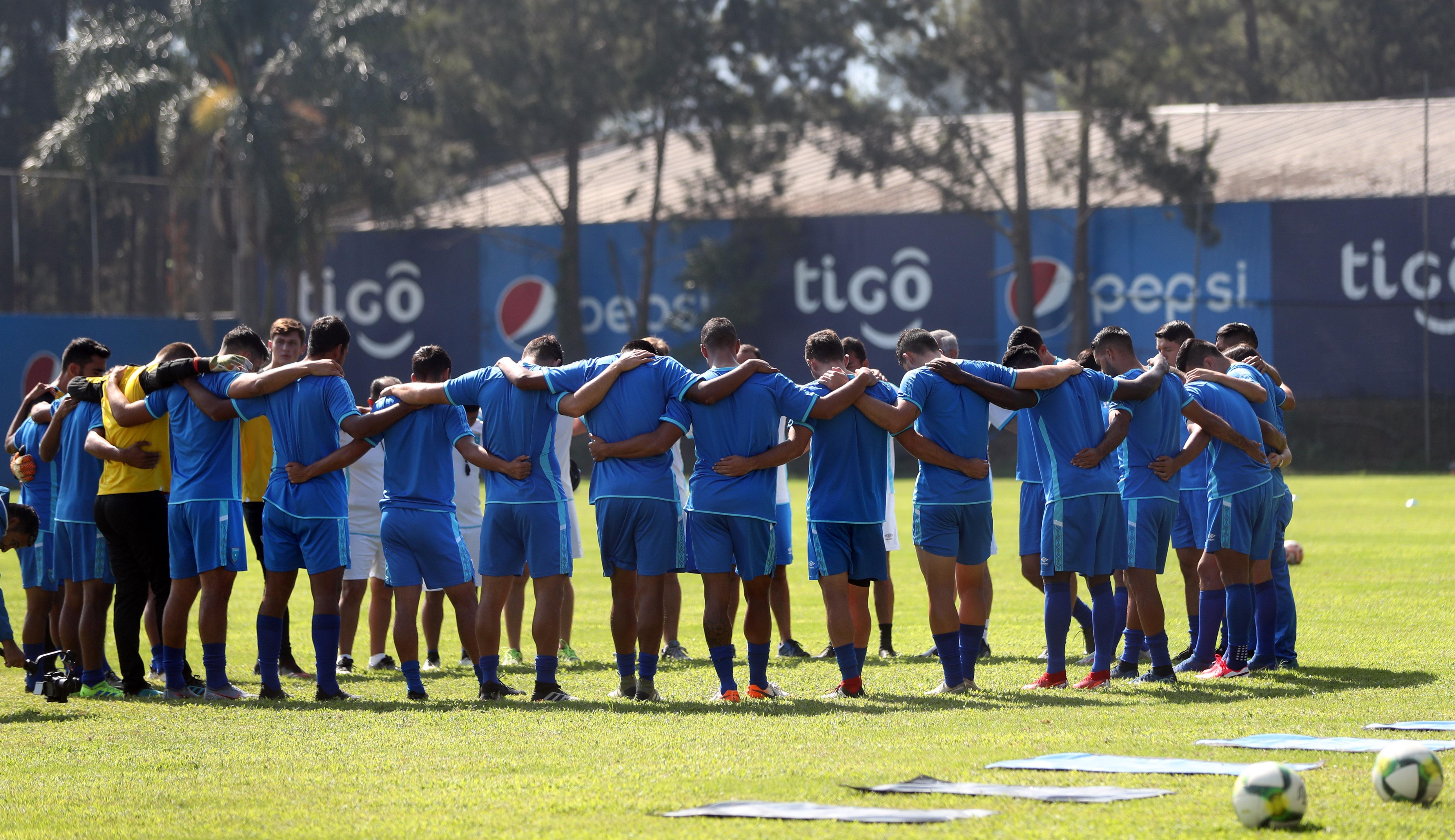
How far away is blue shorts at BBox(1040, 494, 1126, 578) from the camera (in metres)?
9.09

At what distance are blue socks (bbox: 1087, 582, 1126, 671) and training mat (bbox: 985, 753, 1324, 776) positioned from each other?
2410 millimetres

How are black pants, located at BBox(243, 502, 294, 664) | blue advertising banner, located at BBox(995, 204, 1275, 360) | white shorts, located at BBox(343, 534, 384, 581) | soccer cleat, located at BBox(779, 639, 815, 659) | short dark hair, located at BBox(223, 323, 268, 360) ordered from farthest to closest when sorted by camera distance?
1. blue advertising banner, located at BBox(995, 204, 1275, 360)
2. soccer cleat, located at BBox(779, 639, 815, 659)
3. white shorts, located at BBox(343, 534, 384, 581)
4. black pants, located at BBox(243, 502, 294, 664)
5. short dark hair, located at BBox(223, 323, 268, 360)

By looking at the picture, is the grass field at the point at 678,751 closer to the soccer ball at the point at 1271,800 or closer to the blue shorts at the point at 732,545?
the soccer ball at the point at 1271,800

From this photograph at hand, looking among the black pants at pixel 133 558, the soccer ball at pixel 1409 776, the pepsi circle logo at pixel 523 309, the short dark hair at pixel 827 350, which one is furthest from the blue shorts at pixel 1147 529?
the pepsi circle logo at pixel 523 309

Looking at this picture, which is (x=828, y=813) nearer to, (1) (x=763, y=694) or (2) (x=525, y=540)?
(1) (x=763, y=694)

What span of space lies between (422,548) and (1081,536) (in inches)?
144

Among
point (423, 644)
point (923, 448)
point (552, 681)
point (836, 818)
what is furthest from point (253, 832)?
point (423, 644)

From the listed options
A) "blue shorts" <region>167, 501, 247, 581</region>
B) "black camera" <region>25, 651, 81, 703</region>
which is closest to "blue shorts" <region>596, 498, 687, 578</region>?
"blue shorts" <region>167, 501, 247, 581</region>

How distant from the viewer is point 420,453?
9039mm

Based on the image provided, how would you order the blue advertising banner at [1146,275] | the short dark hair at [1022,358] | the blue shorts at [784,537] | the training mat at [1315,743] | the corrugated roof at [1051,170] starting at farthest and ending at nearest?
1. the corrugated roof at [1051,170]
2. the blue advertising banner at [1146,275]
3. the blue shorts at [784,537]
4. the short dark hair at [1022,358]
5. the training mat at [1315,743]

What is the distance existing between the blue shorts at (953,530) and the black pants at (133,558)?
4.37 meters

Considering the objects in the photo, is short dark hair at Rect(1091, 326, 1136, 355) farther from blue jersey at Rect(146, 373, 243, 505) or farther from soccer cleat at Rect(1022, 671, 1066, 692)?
blue jersey at Rect(146, 373, 243, 505)

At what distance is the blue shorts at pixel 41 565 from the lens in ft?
33.7

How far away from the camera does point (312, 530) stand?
9008mm
